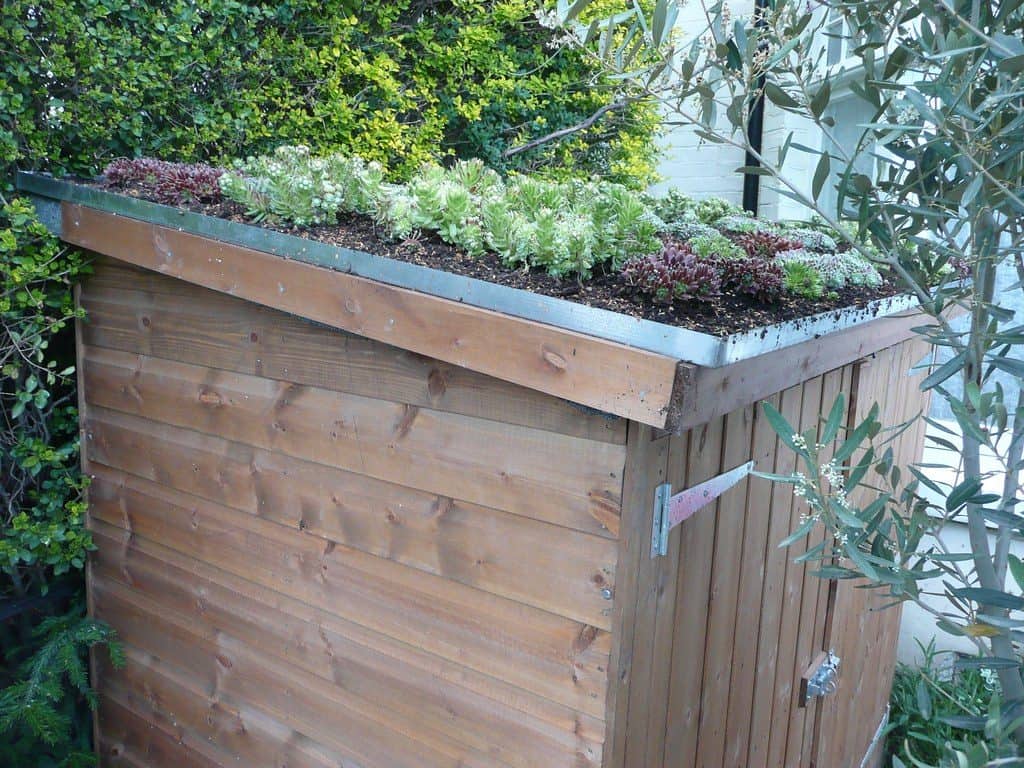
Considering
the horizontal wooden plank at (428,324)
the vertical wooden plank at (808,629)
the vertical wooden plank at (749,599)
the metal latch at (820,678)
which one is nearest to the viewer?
the horizontal wooden plank at (428,324)

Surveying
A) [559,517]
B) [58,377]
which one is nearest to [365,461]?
[559,517]

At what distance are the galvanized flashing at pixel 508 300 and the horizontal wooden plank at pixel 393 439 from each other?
24 centimetres

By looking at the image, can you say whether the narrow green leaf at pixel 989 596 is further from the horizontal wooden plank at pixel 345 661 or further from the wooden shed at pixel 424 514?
the horizontal wooden plank at pixel 345 661

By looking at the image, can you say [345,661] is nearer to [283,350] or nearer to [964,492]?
[283,350]

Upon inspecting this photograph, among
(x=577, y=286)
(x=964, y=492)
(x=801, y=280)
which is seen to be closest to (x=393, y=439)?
(x=577, y=286)

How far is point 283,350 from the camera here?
2.10 metres

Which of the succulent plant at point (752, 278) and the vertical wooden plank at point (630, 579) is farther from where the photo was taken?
the succulent plant at point (752, 278)

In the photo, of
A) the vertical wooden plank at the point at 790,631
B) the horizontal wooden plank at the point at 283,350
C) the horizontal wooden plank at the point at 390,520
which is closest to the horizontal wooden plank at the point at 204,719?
the horizontal wooden plank at the point at 390,520

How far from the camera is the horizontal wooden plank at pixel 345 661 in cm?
174

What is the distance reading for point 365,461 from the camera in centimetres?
196

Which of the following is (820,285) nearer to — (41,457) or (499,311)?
(499,311)

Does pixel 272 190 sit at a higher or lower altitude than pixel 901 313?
higher

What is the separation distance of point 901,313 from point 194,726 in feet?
8.19

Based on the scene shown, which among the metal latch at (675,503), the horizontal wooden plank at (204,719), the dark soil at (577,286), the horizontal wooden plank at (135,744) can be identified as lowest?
the horizontal wooden plank at (135,744)
